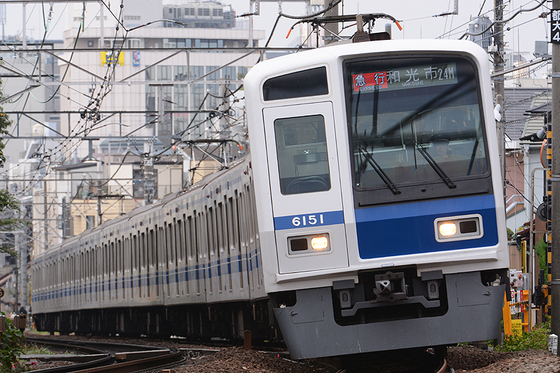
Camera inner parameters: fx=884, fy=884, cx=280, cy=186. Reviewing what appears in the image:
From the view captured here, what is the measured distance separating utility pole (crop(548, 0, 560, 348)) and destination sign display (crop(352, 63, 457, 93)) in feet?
9.61

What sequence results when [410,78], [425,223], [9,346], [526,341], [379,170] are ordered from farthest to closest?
[526,341] < [9,346] < [410,78] < [379,170] < [425,223]

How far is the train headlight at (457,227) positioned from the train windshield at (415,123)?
0.30 metres

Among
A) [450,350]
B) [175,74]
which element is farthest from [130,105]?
[450,350]

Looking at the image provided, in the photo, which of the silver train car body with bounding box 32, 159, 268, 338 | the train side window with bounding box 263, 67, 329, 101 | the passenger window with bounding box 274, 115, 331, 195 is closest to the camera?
the passenger window with bounding box 274, 115, 331, 195

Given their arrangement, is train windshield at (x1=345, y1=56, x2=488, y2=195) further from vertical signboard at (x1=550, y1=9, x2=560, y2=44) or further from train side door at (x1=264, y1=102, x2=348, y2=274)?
vertical signboard at (x1=550, y1=9, x2=560, y2=44)

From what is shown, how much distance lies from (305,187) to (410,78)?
1285mm

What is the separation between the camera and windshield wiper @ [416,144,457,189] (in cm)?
730

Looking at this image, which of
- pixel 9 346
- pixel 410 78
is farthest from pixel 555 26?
pixel 9 346

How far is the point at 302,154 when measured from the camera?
24.8ft

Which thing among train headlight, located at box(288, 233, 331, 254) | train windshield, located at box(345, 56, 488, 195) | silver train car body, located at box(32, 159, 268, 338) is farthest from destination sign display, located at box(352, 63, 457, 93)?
silver train car body, located at box(32, 159, 268, 338)

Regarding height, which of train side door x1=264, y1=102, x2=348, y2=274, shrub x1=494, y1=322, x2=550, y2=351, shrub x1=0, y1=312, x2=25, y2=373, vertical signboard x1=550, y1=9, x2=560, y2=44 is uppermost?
vertical signboard x1=550, y1=9, x2=560, y2=44

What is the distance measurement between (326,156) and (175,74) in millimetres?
80442

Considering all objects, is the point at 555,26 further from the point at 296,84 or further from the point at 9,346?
the point at 9,346

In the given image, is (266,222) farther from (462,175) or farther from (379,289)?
(462,175)
